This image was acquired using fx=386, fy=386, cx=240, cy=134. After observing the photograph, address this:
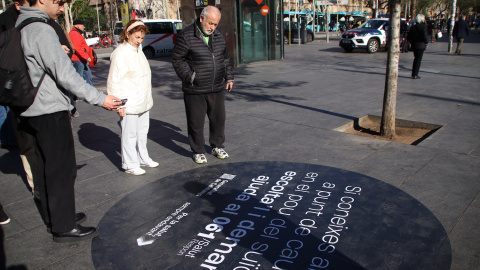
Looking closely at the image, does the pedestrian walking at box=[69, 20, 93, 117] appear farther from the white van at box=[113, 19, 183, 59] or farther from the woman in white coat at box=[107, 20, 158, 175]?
the white van at box=[113, 19, 183, 59]

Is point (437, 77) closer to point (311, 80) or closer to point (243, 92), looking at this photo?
point (311, 80)

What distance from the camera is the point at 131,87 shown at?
13.7ft

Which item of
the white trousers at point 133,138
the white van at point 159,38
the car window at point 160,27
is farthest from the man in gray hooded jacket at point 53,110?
the car window at point 160,27

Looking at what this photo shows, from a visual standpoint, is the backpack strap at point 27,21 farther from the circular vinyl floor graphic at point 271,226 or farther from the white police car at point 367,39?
the white police car at point 367,39

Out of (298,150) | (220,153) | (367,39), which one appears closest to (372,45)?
(367,39)

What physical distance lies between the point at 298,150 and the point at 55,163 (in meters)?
3.14

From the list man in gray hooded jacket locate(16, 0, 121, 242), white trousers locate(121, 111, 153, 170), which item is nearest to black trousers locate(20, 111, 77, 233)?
man in gray hooded jacket locate(16, 0, 121, 242)

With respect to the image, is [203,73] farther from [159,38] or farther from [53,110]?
[159,38]

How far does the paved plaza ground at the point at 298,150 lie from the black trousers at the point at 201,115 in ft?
0.99

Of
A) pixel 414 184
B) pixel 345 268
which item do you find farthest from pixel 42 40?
pixel 414 184

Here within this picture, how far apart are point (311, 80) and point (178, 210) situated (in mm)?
8162

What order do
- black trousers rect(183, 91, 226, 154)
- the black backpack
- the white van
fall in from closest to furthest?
the black backpack, black trousers rect(183, 91, 226, 154), the white van

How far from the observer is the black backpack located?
2600 mm

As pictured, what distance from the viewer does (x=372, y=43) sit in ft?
61.3
